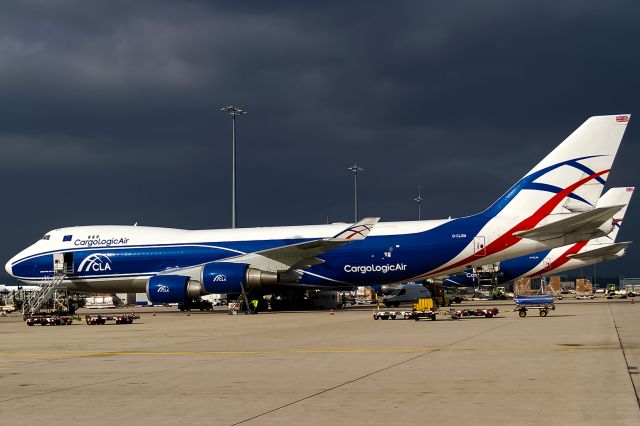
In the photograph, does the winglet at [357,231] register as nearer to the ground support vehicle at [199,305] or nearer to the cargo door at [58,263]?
the ground support vehicle at [199,305]

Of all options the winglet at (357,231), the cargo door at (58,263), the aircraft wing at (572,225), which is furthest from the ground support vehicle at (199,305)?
the aircraft wing at (572,225)

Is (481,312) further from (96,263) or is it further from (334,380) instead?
(96,263)

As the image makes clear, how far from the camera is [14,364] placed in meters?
14.9

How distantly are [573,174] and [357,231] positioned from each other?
11409 mm

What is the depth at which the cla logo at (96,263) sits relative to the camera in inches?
1748

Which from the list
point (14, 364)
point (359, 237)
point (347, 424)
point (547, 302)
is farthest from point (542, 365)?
point (359, 237)

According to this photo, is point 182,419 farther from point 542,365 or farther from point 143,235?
point 143,235

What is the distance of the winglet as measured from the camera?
36.9 m

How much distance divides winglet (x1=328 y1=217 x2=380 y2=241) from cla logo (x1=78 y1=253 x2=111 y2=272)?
605 inches

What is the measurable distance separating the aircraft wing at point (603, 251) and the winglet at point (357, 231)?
21.7m

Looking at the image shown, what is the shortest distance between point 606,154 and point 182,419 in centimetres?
3227

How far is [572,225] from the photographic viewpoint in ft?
113

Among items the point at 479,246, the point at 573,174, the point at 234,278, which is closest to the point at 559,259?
the point at 479,246

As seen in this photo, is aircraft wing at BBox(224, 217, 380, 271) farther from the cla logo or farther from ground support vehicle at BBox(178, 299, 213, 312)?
the cla logo
